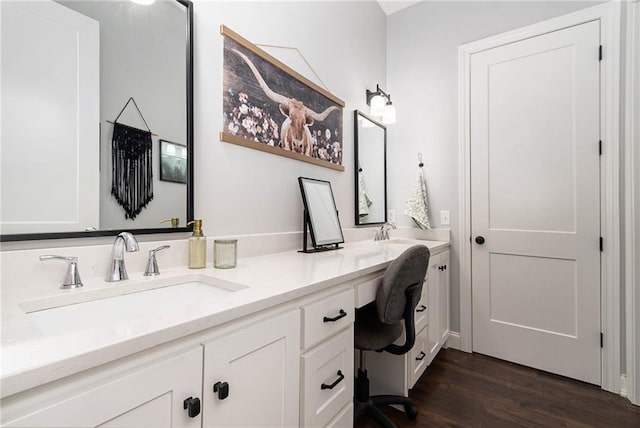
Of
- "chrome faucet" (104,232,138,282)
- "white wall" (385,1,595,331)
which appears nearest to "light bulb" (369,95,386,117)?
"white wall" (385,1,595,331)

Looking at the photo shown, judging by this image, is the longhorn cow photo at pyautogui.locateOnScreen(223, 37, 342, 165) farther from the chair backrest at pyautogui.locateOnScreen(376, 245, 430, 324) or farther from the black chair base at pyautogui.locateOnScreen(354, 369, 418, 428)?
the black chair base at pyautogui.locateOnScreen(354, 369, 418, 428)

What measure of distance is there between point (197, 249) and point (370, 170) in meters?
1.74

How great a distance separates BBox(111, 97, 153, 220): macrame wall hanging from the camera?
999 mm

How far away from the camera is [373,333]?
1408 millimetres

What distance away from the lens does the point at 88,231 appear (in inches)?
36.7

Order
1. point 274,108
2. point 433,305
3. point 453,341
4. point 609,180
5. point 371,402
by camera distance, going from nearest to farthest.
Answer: point 371,402 → point 274,108 → point 609,180 → point 433,305 → point 453,341

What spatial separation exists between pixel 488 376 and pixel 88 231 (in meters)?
2.36

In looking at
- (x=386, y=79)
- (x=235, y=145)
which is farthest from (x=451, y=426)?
(x=386, y=79)

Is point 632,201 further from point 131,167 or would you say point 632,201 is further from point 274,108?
point 131,167

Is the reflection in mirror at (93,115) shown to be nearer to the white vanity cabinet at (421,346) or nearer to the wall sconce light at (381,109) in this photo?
the white vanity cabinet at (421,346)

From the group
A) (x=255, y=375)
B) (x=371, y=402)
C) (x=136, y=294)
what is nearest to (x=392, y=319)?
(x=371, y=402)

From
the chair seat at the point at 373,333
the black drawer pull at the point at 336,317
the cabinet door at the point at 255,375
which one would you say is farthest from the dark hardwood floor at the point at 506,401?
the cabinet door at the point at 255,375

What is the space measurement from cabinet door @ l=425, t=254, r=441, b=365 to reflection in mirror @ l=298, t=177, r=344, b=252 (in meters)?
0.64

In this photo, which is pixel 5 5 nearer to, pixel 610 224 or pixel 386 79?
pixel 386 79
